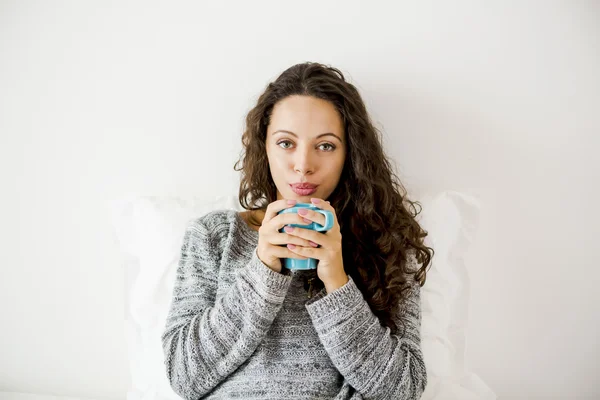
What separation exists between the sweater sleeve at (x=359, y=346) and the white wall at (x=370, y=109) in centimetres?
48

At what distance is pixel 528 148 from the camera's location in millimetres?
1252

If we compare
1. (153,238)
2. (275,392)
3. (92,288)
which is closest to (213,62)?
(153,238)

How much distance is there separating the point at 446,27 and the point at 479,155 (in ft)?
1.19

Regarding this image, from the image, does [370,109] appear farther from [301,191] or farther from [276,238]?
[276,238]

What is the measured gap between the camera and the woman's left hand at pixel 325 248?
0.86m

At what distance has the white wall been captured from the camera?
4.03ft

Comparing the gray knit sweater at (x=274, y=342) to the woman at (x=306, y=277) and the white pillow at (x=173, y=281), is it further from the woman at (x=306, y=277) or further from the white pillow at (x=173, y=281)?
the white pillow at (x=173, y=281)

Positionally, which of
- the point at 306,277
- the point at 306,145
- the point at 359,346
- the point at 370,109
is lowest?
the point at 359,346

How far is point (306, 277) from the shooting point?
1.04 m

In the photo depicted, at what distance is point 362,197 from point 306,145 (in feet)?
0.70

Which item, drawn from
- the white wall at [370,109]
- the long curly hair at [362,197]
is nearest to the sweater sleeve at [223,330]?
the long curly hair at [362,197]

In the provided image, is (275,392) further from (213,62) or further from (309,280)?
(213,62)

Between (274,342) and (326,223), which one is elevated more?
(326,223)

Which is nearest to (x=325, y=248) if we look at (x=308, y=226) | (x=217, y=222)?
(x=308, y=226)
